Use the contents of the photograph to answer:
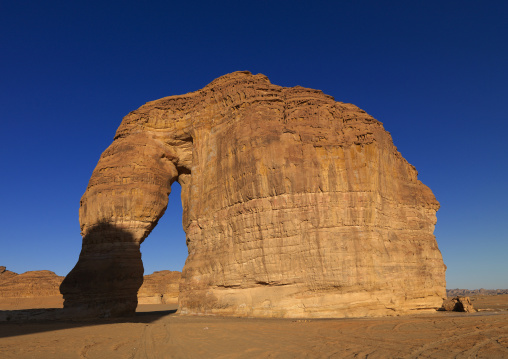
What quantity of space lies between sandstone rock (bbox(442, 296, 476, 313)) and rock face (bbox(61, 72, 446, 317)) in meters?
1.10

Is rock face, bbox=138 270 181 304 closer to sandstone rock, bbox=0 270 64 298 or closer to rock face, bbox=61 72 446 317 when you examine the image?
sandstone rock, bbox=0 270 64 298

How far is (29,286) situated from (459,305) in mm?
54623

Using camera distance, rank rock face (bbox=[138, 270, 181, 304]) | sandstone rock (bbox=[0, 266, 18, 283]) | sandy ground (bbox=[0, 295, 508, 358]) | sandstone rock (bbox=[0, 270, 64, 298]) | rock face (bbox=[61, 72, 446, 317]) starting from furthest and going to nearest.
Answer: sandstone rock (bbox=[0, 266, 18, 283])
rock face (bbox=[138, 270, 181, 304])
sandstone rock (bbox=[0, 270, 64, 298])
rock face (bbox=[61, 72, 446, 317])
sandy ground (bbox=[0, 295, 508, 358])

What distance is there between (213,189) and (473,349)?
51.2 ft

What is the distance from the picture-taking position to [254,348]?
853 centimetres

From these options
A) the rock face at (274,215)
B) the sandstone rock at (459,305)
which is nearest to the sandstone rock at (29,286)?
the rock face at (274,215)

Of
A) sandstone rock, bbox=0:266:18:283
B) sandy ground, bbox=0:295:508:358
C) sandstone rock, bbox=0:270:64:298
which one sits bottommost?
sandy ground, bbox=0:295:508:358

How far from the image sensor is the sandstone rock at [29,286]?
49.1 meters

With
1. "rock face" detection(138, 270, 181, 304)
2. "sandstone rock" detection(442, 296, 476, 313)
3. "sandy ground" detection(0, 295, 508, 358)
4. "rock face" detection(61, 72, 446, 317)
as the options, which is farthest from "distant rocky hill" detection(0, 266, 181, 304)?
"sandy ground" detection(0, 295, 508, 358)

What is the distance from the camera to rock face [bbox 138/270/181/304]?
51.2 m

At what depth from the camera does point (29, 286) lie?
49719 mm

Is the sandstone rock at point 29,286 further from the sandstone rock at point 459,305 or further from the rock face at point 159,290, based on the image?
the sandstone rock at point 459,305

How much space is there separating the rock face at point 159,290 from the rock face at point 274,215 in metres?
30.7

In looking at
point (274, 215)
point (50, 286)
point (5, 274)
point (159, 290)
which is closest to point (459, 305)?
point (274, 215)
